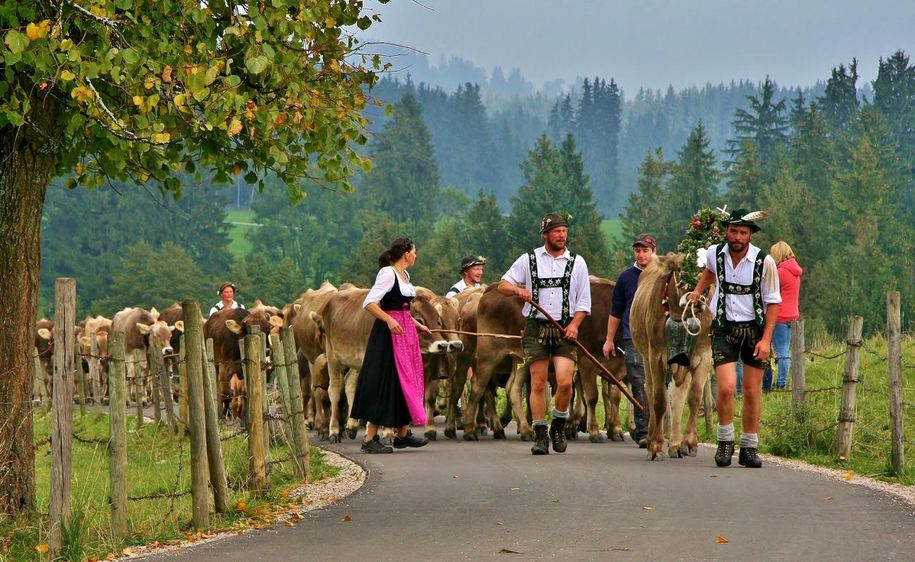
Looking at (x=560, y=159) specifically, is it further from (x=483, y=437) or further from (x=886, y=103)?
(x=483, y=437)

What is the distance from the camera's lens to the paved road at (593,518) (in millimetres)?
8922

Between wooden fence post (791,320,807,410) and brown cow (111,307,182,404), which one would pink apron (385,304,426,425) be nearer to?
wooden fence post (791,320,807,410)

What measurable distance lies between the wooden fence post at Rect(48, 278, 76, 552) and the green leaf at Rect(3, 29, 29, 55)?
4.52ft

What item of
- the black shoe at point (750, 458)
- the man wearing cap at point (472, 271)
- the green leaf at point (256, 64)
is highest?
the green leaf at point (256, 64)

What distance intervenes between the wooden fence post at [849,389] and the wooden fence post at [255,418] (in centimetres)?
546

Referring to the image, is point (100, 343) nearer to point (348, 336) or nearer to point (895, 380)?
point (348, 336)

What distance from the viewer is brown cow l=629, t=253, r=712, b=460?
47.6 feet

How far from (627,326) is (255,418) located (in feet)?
22.9

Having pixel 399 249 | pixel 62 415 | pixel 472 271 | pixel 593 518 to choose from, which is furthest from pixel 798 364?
pixel 62 415

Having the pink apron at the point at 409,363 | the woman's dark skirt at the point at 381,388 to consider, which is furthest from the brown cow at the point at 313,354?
the pink apron at the point at 409,363

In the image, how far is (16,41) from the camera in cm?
889

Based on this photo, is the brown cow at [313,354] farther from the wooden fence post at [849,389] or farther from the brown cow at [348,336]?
the wooden fence post at [849,389]

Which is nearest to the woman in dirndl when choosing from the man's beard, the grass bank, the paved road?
the grass bank

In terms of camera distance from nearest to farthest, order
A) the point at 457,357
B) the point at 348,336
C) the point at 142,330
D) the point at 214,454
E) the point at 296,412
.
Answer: the point at 214,454, the point at 296,412, the point at 348,336, the point at 457,357, the point at 142,330
